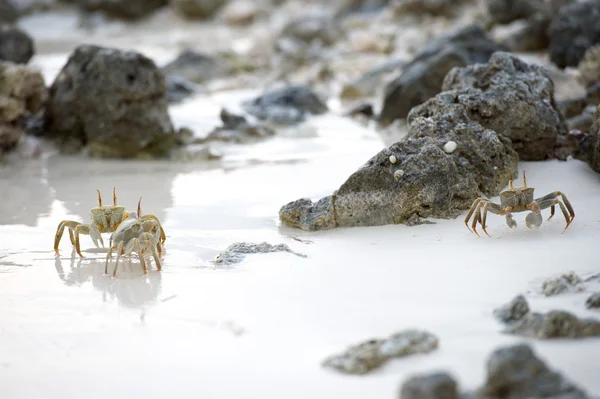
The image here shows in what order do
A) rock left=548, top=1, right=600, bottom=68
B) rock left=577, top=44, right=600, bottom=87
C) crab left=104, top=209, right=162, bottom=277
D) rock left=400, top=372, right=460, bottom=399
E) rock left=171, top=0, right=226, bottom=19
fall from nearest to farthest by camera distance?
rock left=400, top=372, right=460, bottom=399
crab left=104, top=209, right=162, bottom=277
rock left=577, top=44, right=600, bottom=87
rock left=548, top=1, right=600, bottom=68
rock left=171, top=0, right=226, bottom=19

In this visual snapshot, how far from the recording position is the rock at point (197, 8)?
22.9 meters

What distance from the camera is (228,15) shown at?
22.2 meters

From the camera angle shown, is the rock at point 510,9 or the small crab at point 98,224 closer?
the small crab at point 98,224

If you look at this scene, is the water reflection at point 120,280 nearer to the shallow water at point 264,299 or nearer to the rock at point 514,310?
the shallow water at point 264,299

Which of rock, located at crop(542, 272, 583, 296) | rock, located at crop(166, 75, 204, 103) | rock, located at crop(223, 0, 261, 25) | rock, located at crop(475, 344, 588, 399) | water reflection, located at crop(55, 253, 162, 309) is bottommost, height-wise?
rock, located at crop(475, 344, 588, 399)

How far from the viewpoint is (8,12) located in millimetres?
21531

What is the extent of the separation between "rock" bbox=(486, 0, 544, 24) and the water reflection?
36.3 feet

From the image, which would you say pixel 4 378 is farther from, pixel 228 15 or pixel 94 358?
pixel 228 15

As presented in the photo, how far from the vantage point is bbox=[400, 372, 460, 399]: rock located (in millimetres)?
2924

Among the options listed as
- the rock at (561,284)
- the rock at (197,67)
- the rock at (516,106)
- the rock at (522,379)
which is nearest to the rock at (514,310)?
the rock at (561,284)

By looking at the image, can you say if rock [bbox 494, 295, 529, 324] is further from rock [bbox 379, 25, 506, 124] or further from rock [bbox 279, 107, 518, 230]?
rock [bbox 379, 25, 506, 124]

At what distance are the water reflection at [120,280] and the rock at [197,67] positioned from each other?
8976 millimetres

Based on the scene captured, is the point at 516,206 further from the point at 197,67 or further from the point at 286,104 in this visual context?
the point at 197,67

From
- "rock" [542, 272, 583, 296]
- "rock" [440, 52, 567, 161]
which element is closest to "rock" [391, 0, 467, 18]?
"rock" [440, 52, 567, 161]
